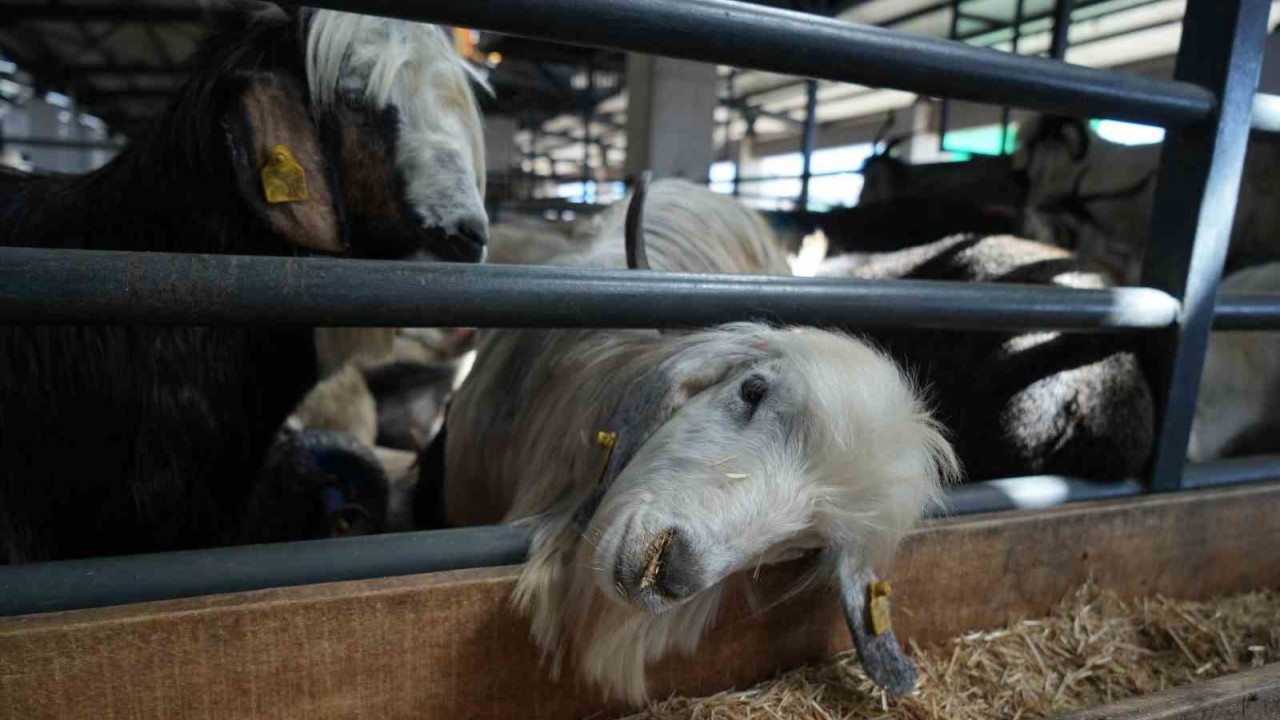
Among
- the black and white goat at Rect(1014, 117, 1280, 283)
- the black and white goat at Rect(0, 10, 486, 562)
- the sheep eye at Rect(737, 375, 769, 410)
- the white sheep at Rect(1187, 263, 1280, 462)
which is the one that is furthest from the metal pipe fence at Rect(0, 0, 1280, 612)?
the black and white goat at Rect(1014, 117, 1280, 283)

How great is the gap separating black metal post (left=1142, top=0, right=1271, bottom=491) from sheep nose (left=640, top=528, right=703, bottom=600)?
1201 millimetres

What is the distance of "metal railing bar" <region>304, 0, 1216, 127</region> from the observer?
100cm

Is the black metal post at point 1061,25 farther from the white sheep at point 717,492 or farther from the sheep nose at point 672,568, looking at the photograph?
the sheep nose at point 672,568

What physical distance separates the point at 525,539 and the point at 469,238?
0.64m

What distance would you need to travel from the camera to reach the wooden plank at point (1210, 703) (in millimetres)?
996

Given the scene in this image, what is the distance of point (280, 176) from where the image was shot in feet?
4.75

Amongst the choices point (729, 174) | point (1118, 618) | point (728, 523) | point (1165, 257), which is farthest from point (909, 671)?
point (729, 174)

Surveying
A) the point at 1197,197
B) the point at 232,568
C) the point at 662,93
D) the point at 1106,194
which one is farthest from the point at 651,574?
the point at 662,93

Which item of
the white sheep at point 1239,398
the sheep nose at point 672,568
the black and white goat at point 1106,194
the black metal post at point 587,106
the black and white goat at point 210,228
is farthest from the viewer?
the black metal post at point 587,106

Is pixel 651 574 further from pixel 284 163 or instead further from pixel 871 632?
pixel 284 163

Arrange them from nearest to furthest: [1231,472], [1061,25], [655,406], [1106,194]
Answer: [655,406] → [1231,472] → [1106,194] → [1061,25]

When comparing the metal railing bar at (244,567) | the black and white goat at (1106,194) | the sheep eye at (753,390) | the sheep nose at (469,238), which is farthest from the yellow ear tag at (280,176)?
the black and white goat at (1106,194)

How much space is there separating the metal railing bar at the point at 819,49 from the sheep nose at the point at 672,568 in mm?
653

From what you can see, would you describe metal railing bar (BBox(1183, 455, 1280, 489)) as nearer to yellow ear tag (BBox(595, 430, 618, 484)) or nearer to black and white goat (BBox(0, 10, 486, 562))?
yellow ear tag (BBox(595, 430, 618, 484))
